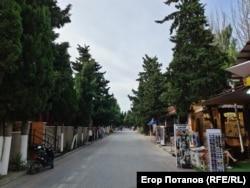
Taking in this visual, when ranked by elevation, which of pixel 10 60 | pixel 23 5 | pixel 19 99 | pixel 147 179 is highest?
pixel 23 5

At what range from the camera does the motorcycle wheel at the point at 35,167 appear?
1409 centimetres

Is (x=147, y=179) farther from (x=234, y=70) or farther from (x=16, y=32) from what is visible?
(x=16, y=32)

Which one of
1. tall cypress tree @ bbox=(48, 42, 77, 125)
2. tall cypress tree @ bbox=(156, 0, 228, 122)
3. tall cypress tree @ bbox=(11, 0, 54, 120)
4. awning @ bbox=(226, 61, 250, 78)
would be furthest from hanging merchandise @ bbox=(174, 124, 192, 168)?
tall cypress tree @ bbox=(48, 42, 77, 125)

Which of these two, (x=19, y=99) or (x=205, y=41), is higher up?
(x=205, y=41)

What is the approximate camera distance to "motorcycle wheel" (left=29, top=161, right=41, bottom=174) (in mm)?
14086

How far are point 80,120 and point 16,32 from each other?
73.0ft

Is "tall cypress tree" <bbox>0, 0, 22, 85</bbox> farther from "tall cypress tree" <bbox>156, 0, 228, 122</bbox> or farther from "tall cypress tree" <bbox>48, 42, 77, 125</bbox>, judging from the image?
"tall cypress tree" <bbox>156, 0, 228, 122</bbox>

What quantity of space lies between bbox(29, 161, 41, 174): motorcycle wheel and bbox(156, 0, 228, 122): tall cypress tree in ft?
31.5

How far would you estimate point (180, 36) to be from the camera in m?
21.2

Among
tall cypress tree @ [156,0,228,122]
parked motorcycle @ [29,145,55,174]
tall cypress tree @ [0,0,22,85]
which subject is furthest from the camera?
tall cypress tree @ [156,0,228,122]

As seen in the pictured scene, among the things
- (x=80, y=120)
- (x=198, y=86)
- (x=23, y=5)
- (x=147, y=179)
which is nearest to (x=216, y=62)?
(x=198, y=86)

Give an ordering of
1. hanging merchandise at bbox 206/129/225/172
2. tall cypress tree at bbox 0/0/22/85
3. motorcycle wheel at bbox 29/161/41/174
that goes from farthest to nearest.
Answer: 1. motorcycle wheel at bbox 29/161/41/174
2. hanging merchandise at bbox 206/129/225/172
3. tall cypress tree at bbox 0/0/22/85

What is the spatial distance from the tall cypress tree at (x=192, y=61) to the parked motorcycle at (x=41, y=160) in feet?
28.6

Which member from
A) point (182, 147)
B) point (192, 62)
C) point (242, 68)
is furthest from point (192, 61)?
point (242, 68)
